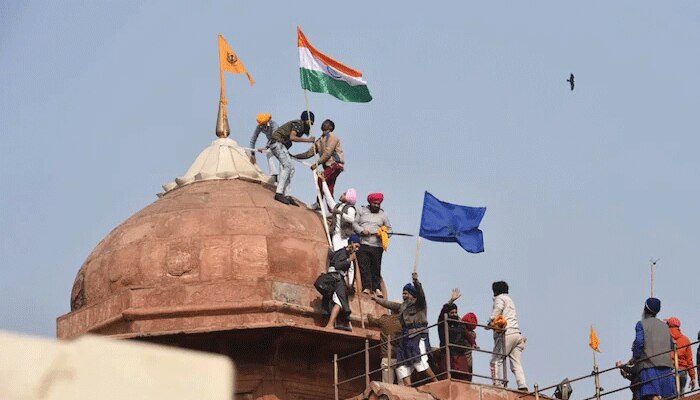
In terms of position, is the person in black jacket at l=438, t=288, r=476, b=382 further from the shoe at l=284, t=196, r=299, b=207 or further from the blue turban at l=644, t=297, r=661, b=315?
the shoe at l=284, t=196, r=299, b=207

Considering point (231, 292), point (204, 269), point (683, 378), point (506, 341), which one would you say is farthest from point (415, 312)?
point (204, 269)

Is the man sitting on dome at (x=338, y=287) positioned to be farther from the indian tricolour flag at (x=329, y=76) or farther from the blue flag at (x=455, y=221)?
the indian tricolour flag at (x=329, y=76)

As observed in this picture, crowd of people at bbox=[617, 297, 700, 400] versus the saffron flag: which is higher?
the saffron flag

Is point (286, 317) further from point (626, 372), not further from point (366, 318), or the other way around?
point (626, 372)

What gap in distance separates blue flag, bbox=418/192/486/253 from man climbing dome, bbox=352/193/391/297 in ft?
2.04

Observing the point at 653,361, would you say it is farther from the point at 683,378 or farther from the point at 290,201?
the point at 290,201

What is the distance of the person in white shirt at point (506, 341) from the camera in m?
16.7

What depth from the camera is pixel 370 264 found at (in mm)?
19641

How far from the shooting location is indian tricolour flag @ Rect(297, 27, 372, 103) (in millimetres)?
21953

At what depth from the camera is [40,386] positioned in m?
3.47

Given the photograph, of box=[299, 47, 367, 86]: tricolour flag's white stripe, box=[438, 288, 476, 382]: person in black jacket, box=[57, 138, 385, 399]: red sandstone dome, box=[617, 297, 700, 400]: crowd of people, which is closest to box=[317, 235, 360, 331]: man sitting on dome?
box=[57, 138, 385, 399]: red sandstone dome

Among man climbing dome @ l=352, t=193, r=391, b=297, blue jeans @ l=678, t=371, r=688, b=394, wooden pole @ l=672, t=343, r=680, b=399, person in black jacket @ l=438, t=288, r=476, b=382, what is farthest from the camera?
man climbing dome @ l=352, t=193, r=391, b=297

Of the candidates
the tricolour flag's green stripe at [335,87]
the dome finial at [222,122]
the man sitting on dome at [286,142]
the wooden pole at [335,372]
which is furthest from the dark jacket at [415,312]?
the dome finial at [222,122]

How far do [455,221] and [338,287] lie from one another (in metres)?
1.76
